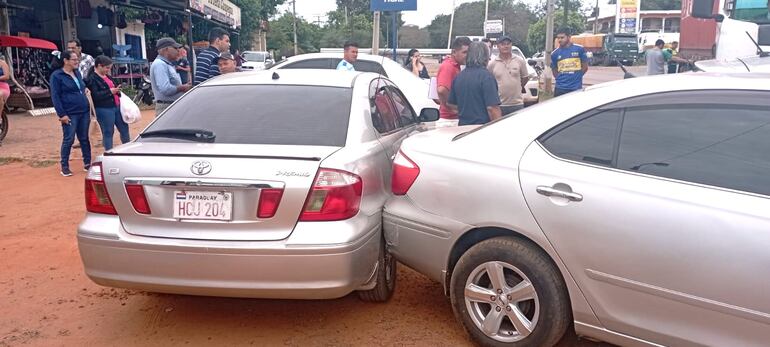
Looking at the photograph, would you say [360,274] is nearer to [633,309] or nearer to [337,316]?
[337,316]

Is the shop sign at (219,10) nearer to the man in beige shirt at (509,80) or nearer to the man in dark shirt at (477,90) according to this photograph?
the man in beige shirt at (509,80)

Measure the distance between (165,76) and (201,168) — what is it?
4.17m

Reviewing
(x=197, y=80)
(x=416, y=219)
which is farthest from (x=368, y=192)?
(x=197, y=80)

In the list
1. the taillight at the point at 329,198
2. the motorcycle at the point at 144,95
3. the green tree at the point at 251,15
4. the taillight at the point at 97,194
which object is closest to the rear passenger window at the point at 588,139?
the taillight at the point at 329,198

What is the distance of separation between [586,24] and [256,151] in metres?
76.7

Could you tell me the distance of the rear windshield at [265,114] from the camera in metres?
3.41

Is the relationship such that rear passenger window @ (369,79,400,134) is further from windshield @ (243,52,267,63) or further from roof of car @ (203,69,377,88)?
windshield @ (243,52,267,63)

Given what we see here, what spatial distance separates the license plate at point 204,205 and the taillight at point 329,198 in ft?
1.21

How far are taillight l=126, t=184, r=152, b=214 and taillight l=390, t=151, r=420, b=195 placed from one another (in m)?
1.32

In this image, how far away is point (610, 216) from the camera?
105 inches

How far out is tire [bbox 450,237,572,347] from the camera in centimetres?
293

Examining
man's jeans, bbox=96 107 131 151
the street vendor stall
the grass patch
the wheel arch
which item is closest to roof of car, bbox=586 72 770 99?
the wheel arch

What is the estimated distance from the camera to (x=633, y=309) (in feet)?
8.85

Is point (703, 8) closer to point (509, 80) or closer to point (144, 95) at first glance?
point (509, 80)
